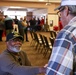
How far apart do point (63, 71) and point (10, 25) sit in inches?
378

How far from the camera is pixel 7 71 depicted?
6.97 feet

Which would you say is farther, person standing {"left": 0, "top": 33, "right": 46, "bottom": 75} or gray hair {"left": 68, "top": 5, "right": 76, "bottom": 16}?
person standing {"left": 0, "top": 33, "right": 46, "bottom": 75}

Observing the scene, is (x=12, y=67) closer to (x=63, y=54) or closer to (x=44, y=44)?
(x=63, y=54)

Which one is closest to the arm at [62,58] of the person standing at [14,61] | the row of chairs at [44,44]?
the person standing at [14,61]

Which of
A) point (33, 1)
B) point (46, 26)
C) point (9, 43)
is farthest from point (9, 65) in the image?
point (46, 26)

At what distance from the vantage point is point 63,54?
89 centimetres

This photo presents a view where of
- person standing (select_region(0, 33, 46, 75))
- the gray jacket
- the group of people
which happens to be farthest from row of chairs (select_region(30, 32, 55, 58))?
the group of people

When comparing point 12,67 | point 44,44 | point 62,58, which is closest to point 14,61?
point 12,67

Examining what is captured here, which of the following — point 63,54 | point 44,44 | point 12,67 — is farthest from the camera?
point 44,44

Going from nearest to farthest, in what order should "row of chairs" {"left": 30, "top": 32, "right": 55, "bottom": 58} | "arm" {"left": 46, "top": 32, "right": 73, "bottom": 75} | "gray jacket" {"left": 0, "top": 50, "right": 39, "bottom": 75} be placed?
"arm" {"left": 46, "top": 32, "right": 73, "bottom": 75}, "gray jacket" {"left": 0, "top": 50, "right": 39, "bottom": 75}, "row of chairs" {"left": 30, "top": 32, "right": 55, "bottom": 58}

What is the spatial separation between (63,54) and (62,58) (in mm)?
18

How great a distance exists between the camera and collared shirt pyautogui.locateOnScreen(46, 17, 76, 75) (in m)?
0.89

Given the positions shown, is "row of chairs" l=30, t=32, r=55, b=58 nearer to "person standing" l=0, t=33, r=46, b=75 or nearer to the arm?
"person standing" l=0, t=33, r=46, b=75

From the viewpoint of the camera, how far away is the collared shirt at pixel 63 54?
889 mm
